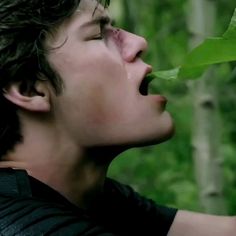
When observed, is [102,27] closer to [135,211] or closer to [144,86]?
[144,86]

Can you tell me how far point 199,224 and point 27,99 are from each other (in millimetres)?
551

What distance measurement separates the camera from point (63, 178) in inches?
70.6

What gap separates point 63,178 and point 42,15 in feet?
1.10

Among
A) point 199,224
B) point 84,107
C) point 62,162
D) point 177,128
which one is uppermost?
point 84,107

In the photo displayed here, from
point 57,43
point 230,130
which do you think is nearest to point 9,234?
point 57,43

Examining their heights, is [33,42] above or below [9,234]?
above

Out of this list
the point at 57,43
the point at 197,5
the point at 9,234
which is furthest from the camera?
the point at 197,5

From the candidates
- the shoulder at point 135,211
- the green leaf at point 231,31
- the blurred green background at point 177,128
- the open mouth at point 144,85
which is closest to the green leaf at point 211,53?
the green leaf at point 231,31

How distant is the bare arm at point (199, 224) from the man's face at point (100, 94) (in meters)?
0.32

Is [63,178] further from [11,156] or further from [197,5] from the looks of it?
[197,5]

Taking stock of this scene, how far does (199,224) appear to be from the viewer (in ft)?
6.65

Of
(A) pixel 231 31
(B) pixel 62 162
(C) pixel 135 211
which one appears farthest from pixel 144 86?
(A) pixel 231 31

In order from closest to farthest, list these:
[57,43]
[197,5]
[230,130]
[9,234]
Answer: [9,234] → [57,43] → [197,5] → [230,130]

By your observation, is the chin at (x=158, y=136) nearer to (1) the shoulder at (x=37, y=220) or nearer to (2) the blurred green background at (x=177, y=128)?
(1) the shoulder at (x=37, y=220)
